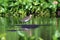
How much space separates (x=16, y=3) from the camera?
9.71 meters

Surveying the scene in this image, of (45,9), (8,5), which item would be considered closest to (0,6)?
(8,5)

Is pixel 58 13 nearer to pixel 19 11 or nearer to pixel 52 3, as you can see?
pixel 52 3

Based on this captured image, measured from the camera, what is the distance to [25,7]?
952 cm

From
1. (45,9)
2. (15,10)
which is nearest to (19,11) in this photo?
(15,10)

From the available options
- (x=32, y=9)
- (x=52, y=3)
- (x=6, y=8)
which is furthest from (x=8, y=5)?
(x=52, y=3)

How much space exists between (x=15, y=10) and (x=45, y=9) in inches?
39.3

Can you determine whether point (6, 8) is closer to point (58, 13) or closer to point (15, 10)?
point (15, 10)

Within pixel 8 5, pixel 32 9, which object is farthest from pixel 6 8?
pixel 32 9

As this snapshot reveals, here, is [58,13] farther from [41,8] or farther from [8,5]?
[8,5]

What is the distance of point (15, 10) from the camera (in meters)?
9.69

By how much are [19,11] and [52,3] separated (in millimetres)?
1118

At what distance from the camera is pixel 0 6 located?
388 inches

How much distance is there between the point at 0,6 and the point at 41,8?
140 centimetres

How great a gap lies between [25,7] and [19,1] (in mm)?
320
